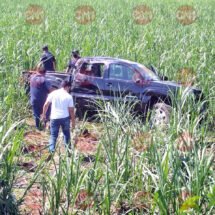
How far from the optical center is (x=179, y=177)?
6781 mm

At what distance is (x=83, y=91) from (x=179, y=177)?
6.91 metres

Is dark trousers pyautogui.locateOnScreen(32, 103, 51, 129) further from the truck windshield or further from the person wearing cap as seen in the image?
the truck windshield

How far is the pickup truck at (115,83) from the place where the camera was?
12.8m

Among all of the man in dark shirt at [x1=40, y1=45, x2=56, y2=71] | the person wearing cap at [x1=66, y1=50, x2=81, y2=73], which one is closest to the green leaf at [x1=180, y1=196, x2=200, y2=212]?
the person wearing cap at [x1=66, y1=50, x2=81, y2=73]

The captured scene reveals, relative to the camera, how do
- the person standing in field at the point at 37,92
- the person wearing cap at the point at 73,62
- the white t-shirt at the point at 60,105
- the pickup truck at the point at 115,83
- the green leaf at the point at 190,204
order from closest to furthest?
the green leaf at the point at 190,204 < the white t-shirt at the point at 60,105 < the pickup truck at the point at 115,83 < the person standing in field at the point at 37,92 < the person wearing cap at the point at 73,62

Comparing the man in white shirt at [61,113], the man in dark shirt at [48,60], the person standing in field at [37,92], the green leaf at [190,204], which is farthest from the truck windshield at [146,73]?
the green leaf at [190,204]

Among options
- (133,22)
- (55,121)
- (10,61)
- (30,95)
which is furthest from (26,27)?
(55,121)

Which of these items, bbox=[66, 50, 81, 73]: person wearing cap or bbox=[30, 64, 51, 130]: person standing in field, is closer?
bbox=[30, 64, 51, 130]: person standing in field

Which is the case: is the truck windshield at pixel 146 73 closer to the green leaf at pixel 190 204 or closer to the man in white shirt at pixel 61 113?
the man in white shirt at pixel 61 113


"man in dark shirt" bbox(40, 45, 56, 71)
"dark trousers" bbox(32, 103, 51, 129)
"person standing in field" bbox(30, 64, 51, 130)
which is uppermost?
"man in dark shirt" bbox(40, 45, 56, 71)

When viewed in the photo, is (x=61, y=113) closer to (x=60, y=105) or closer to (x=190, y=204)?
(x=60, y=105)

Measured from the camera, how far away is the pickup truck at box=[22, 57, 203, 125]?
42.0 ft

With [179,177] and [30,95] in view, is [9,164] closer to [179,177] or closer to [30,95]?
[179,177]

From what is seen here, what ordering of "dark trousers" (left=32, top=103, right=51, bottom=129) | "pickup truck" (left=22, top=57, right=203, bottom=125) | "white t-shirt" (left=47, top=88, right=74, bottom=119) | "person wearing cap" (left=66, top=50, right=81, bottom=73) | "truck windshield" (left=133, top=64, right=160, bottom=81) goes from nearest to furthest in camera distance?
"white t-shirt" (left=47, top=88, right=74, bottom=119), "dark trousers" (left=32, top=103, right=51, bottom=129), "pickup truck" (left=22, top=57, right=203, bottom=125), "truck windshield" (left=133, top=64, right=160, bottom=81), "person wearing cap" (left=66, top=50, right=81, bottom=73)
